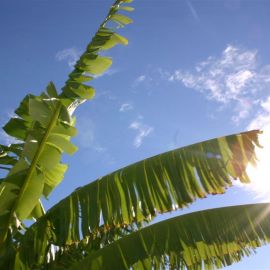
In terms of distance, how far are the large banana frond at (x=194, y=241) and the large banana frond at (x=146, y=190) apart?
21cm

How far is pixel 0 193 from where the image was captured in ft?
13.1

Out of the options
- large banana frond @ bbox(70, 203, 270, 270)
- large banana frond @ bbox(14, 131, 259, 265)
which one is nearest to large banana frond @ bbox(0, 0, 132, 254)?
large banana frond @ bbox(14, 131, 259, 265)

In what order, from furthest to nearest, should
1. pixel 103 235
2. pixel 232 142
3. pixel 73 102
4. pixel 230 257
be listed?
pixel 103 235, pixel 73 102, pixel 232 142, pixel 230 257

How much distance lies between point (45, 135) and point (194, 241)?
1.75m

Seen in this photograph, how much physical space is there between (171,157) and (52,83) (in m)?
1.59

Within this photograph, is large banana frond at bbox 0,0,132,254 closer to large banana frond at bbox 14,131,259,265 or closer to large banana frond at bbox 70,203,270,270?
large banana frond at bbox 14,131,259,265

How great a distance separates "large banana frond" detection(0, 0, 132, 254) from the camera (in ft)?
12.8

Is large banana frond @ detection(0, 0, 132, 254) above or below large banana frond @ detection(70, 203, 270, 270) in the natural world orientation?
above

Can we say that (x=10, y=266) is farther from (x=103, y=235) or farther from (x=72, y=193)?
(x=103, y=235)

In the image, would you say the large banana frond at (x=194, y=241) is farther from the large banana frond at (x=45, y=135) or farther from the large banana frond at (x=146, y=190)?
the large banana frond at (x=45, y=135)

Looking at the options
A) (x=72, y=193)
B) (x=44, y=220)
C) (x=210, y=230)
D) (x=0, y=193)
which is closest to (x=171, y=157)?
(x=210, y=230)

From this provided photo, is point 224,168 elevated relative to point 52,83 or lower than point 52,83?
lower

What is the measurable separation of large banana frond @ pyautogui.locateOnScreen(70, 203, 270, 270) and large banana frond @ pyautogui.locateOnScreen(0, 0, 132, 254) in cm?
98

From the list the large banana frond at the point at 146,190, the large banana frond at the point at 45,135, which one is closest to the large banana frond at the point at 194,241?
the large banana frond at the point at 146,190
